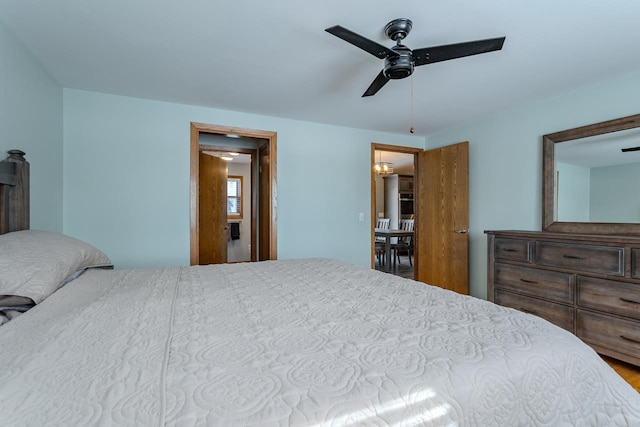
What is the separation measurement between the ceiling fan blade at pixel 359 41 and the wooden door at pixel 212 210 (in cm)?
323

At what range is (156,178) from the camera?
3.01 m

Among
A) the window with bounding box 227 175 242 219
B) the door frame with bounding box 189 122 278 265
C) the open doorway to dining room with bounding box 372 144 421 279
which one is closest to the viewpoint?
the door frame with bounding box 189 122 278 265

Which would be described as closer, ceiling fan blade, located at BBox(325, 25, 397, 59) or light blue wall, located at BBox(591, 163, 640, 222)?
ceiling fan blade, located at BBox(325, 25, 397, 59)

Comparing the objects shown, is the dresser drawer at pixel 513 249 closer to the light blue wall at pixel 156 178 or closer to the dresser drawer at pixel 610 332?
the dresser drawer at pixel 610 332

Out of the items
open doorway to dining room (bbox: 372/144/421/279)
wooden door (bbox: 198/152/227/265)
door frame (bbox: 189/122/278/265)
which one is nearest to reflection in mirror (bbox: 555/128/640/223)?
door frame (bbox: 189/122/278/265)

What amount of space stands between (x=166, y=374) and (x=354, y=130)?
12.0 feet

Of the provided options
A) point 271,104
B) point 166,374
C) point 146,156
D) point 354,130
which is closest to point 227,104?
point 271,104

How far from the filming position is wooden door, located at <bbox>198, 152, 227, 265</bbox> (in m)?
4.27

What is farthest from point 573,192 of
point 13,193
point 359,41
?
point 13,193

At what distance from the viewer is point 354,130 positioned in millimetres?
3949

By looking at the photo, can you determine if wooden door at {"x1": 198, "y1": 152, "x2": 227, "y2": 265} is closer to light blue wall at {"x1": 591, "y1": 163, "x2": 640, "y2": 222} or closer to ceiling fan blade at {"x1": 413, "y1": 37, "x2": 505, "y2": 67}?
ceiling fan blade at {"x1": 413, "y1": 37, "x2": 505, "y2": 67}

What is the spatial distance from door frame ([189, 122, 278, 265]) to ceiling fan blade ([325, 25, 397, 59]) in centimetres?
203

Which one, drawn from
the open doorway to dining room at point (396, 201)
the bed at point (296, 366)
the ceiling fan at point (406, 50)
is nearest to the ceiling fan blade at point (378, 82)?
the ceiling fan at point (406, 50)

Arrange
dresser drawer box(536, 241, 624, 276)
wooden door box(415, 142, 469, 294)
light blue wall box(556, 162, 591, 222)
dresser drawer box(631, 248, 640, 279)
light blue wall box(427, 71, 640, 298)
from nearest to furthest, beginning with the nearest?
dresser drawer box(631, 248, 640, 279) < dresser drawer box(536, 241, 624, 276) < light blue wall box(427, 71, 640, 298) < light blue wall box(556, 162, 591, 222) < wooden door box(415, 142, 469, 294)
